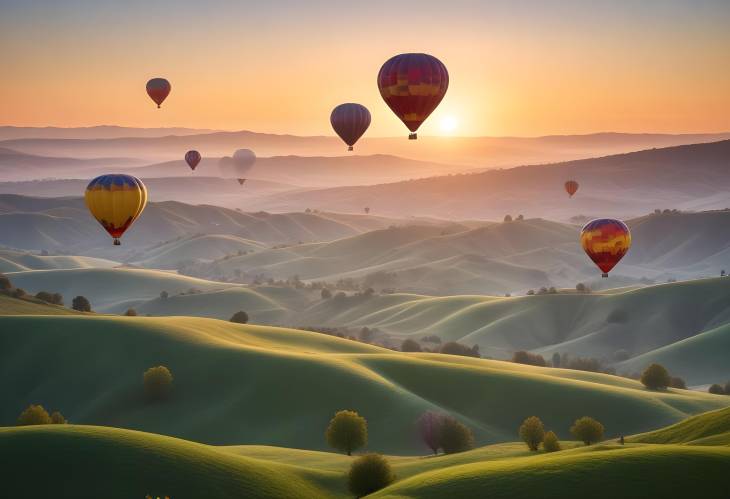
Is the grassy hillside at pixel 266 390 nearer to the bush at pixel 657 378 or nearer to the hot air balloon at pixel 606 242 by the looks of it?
the bush at pixel 657 378

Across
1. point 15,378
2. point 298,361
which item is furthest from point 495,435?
point 15,378

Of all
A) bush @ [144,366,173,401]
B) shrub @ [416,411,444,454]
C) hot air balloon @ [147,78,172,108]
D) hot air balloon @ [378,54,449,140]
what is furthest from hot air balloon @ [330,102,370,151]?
hot air balloon @ [147,78,172,108]

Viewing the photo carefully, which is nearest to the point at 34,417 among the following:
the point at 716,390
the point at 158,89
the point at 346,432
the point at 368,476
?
the point at 346,432

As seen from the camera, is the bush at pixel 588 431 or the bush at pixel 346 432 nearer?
the bush at pixel 588 431

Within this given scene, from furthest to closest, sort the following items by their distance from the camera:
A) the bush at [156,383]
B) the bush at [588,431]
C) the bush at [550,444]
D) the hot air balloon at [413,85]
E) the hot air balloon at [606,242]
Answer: the hot air balloon at [606,242], the bush at [156,383], the hot air balloon at [413,85], the bush at [588,431], the bush at [550,444]

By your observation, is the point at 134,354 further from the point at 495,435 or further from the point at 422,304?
the point at 422,304

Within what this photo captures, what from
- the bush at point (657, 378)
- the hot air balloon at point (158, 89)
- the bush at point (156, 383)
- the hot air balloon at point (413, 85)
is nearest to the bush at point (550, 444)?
the hot air balloon at point (413, 85)

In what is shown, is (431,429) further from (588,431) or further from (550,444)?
(550,444)

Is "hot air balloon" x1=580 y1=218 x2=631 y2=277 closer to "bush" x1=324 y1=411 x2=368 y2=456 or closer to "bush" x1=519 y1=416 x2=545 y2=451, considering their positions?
"bush" x1=324 y1=411 x2=368 y2=456
